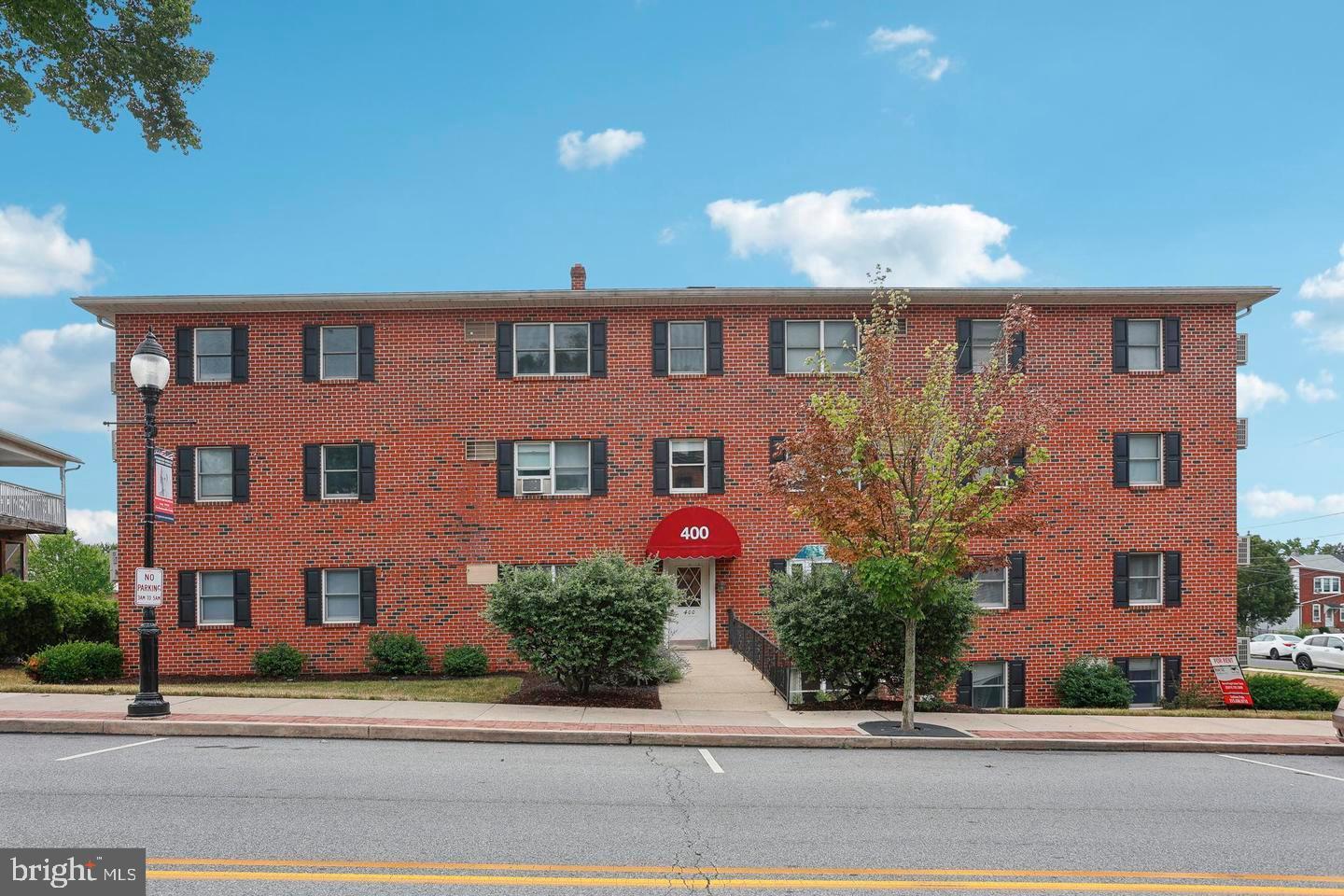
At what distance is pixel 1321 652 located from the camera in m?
43.6

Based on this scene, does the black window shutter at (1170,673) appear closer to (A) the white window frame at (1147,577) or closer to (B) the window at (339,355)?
(A) the white window frame at (1147,577)

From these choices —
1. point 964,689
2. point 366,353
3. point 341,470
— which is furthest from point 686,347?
point 964,689

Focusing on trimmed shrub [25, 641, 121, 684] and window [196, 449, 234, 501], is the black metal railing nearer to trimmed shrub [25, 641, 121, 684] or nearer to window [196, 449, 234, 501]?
window [196, 449, 234, 501]

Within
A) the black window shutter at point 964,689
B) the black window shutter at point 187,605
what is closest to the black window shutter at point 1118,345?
the black window shutter at point 964,689

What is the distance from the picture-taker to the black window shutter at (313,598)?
21.0 m

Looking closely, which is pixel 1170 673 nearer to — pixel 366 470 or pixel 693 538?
pixel 693 538

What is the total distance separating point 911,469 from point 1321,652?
137 ft

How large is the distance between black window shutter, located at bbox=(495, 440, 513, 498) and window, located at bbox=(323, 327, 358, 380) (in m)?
3.74

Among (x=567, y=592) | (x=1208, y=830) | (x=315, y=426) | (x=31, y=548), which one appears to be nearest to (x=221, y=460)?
(x=315, y=426)

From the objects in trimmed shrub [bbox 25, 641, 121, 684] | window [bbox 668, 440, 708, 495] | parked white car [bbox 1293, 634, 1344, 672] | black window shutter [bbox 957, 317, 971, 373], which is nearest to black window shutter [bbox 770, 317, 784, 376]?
window [bbox 668, 440, 708, 495]

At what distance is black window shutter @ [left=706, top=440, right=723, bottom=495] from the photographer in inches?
840

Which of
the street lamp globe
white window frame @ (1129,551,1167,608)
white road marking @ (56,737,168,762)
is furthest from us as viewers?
white window frame @ (1129,551,1167,608)

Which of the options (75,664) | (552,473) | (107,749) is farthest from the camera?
(552,473)

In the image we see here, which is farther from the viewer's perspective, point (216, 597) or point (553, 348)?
point (553, 348)
